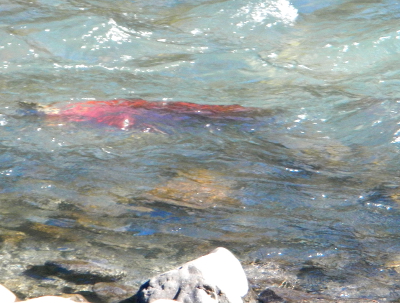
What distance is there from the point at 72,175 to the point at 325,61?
15.3ft

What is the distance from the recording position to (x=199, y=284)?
2.36 m

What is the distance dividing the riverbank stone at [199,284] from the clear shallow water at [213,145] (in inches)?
14.6

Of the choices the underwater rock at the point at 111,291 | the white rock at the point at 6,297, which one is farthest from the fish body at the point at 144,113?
the white rock at the point at 6,297

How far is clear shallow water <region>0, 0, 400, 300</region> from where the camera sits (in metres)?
3.12

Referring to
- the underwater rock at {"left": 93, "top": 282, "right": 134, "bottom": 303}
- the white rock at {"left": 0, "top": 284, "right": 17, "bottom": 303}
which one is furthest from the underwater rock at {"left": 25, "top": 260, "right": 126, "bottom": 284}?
the white rock at {"left": 0, "top": 284, "right": 17, "bottom": 303}

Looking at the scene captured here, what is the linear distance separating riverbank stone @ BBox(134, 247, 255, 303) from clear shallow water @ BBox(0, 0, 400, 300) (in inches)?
14.6

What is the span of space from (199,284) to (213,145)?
2522 mm

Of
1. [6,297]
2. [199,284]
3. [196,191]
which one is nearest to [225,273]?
[199,284]

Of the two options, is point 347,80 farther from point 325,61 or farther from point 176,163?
point 176,163

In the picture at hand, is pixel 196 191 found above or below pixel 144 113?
above

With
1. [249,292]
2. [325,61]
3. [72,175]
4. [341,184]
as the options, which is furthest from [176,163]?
[325,61]

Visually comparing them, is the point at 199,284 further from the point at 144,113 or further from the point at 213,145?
the point at 144,113

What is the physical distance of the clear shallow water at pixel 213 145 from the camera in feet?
10.2

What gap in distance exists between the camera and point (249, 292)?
2.64 meters
